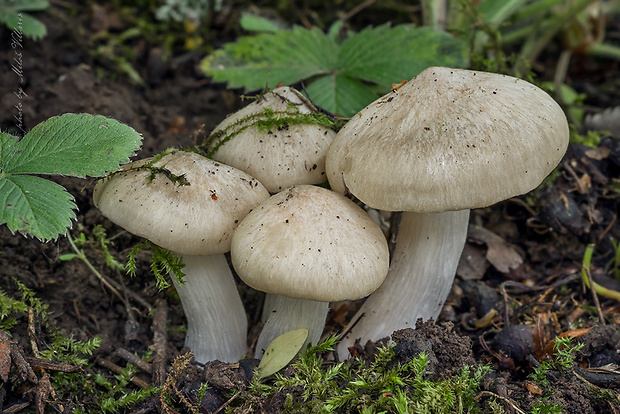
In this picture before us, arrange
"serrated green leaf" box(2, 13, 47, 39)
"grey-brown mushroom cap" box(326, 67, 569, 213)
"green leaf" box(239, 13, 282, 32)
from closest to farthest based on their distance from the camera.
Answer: "grey-brown mushroom cap" box(326, 67, 569, 213) → "serrated green leaf" box(2, 13, 47, 39) → "green leaf" box(239, 13, 282, 32)

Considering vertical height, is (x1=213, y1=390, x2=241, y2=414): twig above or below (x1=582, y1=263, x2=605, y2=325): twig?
below

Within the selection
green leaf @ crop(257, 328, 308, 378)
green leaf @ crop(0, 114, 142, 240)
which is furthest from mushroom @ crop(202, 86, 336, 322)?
green leaf @ crop(257, 328, 308, 378)

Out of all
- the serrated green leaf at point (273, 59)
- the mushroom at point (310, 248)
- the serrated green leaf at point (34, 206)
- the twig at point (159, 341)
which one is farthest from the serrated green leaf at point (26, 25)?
the mushroom at point (310, 248)

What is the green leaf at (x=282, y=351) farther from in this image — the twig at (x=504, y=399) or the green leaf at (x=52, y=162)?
the green leaf at (x=52, y=162)

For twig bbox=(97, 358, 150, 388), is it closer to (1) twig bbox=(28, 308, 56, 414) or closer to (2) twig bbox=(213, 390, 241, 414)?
(1) twig bbox=(28, 308, 56, 414)

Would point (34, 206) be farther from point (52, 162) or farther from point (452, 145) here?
point (452, 145)

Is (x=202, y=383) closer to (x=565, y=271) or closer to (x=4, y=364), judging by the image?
(x=4, y=364)
